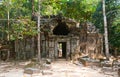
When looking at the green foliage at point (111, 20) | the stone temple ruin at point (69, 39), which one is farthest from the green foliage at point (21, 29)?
the green foliage at point (111, 20)

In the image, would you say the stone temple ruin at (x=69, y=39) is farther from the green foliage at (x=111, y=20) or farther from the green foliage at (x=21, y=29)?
the green foliage at (x=111, y=20)

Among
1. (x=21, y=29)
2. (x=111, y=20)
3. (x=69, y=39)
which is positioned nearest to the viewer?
(x=21, y=29)

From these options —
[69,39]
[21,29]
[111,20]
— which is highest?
[111,20]

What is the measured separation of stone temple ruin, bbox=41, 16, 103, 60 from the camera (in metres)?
23.0

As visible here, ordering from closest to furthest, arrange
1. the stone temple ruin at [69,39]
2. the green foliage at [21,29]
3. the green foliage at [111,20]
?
the green foliage at [21,29], the stone temple ruin at [69,39], the green foliage at [111,20]

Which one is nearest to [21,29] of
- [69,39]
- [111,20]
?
[69,39]

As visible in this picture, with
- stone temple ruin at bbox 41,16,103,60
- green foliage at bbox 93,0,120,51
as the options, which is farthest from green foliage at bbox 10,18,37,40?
green foliage at bbox 93,0,120,51

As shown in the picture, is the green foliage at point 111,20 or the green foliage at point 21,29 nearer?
the green foliage at point 21,29

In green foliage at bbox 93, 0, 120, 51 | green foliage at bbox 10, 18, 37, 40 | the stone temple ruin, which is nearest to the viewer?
green foliage at bbox 10, 18, 37, 40

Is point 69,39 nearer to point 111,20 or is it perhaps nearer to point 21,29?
point 21,29

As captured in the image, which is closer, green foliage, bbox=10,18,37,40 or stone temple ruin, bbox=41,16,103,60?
green foliage, bbox=10,18,37,40

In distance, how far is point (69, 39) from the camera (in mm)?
23234

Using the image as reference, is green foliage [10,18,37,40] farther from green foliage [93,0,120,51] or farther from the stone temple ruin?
green foliage [93,0,120,51]

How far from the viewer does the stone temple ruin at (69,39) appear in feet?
75.5
